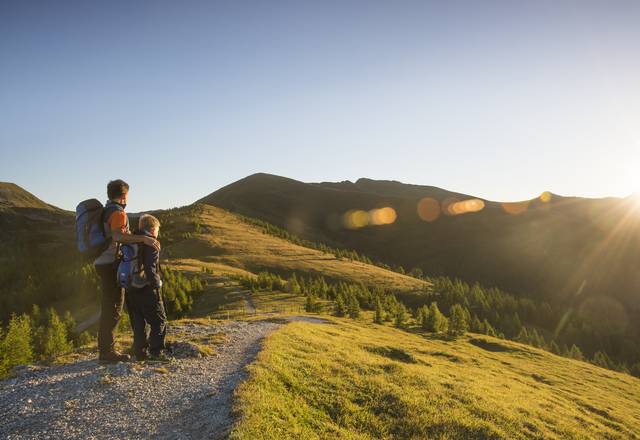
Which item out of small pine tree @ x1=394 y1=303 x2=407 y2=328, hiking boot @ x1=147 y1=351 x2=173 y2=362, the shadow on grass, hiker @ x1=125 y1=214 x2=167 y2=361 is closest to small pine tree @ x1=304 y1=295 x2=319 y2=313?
small pine tree @ x1=394 y1=303 x2=407 y2=328

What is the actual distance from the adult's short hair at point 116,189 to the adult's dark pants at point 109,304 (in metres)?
2.05

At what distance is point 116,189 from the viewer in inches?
444

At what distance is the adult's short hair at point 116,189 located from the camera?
11.2 m

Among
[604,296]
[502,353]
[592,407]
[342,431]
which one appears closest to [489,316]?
[502,353]

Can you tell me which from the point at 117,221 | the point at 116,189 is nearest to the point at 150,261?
the point at 117,221

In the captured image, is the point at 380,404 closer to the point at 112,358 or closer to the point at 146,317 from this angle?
the point at 146,317

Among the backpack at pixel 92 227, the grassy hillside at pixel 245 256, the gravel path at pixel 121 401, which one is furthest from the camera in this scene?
the grassy hillside at pixel 245 256

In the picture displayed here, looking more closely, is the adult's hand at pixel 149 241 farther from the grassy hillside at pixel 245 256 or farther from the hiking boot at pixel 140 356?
A: the grassy hillside at pixel 245 256

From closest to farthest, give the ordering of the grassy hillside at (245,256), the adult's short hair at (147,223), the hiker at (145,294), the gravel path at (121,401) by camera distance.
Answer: the gravel path at (121,401)
the hiker at (145,294)
the adult's short hair at (147,223)
the grassy hillside at (245,256)

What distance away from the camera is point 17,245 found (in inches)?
4048

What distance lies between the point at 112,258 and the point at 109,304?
1.55 m

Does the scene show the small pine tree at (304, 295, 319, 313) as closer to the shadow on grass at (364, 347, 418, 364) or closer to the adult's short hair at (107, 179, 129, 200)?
the shadow on grass at (364, 347, 418, 364)

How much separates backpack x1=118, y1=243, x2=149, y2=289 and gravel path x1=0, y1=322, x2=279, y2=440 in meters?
2.73

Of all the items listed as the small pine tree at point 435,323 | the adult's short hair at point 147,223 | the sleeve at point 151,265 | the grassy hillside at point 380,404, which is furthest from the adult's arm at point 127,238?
the small pine tree at point 435,323
